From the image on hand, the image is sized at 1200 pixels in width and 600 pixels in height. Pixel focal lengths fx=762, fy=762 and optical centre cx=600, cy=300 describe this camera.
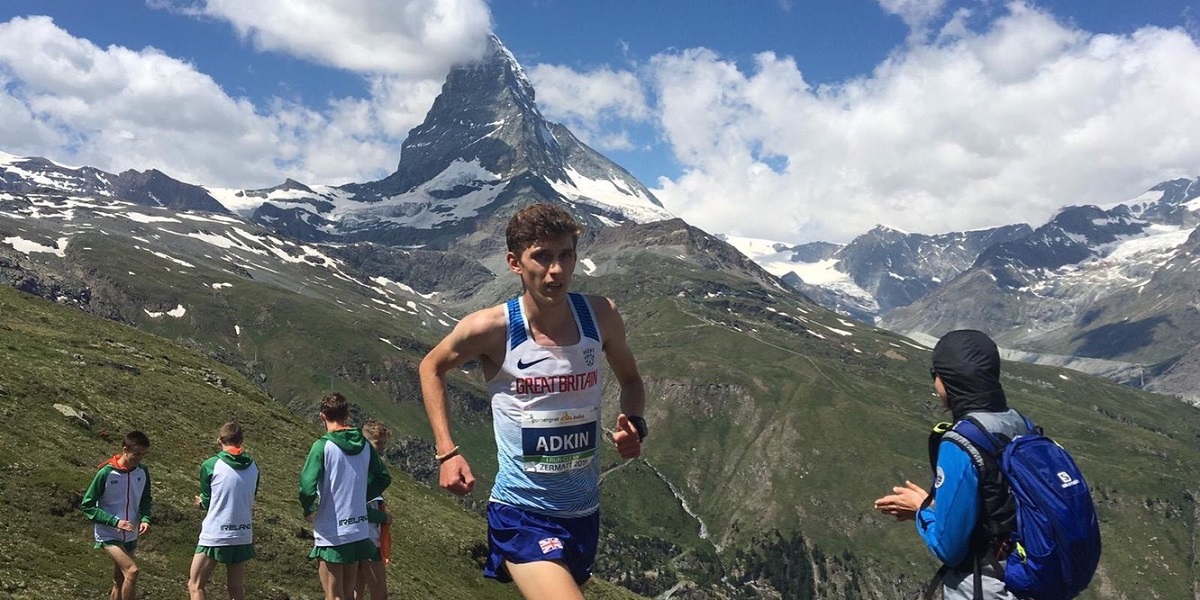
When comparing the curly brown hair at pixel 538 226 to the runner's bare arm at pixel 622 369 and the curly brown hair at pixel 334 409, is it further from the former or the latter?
the curly brown hair at pixel 334 409

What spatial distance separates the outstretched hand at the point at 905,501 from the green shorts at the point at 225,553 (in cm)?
1260

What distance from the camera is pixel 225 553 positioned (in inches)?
586

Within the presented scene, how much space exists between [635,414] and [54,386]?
38.3m

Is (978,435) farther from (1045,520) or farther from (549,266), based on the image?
(549,266)

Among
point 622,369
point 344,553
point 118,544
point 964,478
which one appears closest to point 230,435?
point 118,544

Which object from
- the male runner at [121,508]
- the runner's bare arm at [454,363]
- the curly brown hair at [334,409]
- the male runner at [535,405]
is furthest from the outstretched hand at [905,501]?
the male runner at [121,508]

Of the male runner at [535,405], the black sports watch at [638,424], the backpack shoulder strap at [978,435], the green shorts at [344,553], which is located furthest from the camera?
the green shorts at [344,553]

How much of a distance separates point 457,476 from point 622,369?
8.43 feet

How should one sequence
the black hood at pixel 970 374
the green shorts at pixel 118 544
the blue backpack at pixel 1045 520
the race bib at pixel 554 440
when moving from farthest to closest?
the green shorts at pixel 118 544, the race bib at pixel 554 440, the black hood at pixel 970 374, the blue backpack at pixel 1045 520

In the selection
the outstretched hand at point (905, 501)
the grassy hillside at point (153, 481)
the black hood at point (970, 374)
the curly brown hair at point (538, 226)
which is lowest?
the grassy hillside at point (153, 481)

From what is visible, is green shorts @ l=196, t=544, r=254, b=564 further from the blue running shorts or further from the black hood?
the black hood

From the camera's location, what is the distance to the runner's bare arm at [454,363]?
8234 mm

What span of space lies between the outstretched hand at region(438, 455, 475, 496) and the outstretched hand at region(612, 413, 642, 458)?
176cm

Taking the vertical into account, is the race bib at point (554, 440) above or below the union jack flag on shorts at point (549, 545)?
above
